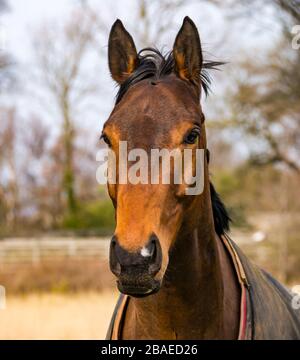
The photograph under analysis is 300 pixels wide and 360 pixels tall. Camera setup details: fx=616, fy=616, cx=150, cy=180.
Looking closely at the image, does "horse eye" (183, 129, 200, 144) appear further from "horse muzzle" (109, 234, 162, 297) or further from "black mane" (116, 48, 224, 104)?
"horse muzzle" (109, 234, 162, 297)

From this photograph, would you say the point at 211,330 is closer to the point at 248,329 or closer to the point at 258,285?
the point at 248,329

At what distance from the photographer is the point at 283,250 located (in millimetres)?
17750

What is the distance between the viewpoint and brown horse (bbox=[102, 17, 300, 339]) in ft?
8.39

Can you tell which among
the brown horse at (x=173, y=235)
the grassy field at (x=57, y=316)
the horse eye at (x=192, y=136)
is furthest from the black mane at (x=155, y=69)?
the grassy field at (x=57, y=316)

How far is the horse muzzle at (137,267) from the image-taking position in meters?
2.46

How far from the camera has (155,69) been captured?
3.20 metres

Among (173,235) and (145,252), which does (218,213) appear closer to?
(173,235)

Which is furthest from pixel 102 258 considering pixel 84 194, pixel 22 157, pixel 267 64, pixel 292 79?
pixel 22 157

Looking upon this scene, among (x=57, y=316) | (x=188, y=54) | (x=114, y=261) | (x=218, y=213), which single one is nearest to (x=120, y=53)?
(x=188, y=54)

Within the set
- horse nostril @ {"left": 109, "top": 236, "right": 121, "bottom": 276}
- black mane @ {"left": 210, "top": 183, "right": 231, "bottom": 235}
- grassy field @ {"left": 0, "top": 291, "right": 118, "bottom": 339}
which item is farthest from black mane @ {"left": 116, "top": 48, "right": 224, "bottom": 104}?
grassy field @ {"left": 0, "top": 291, "right": 118, "bottom": 339}

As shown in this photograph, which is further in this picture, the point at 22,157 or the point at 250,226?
the point at 22,157

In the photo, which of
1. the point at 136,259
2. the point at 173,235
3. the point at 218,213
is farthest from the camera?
the point at 218,213

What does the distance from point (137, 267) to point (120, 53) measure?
138cm
